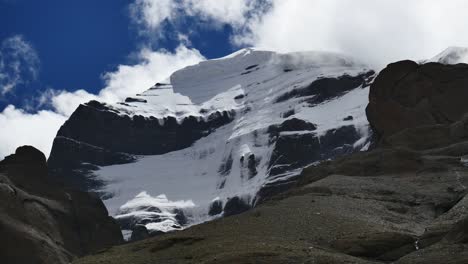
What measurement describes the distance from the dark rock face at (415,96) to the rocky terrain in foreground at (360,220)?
52.0ft

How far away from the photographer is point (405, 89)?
355 feet

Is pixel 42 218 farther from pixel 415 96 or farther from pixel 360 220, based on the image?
pixel 360 220

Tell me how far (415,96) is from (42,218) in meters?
43.3

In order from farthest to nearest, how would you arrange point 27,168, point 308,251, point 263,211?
point 27,168 → point 263,211 → point 308,251

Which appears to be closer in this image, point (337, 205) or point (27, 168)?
point (337, 205)

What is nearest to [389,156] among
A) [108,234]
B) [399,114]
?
[399,114]

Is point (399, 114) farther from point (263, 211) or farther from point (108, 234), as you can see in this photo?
→ point (263, 211)

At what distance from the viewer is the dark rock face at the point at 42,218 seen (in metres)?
84.7

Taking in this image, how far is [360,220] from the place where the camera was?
48.0 meters

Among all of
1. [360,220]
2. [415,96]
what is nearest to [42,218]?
[415,96]

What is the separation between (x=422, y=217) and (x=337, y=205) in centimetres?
517

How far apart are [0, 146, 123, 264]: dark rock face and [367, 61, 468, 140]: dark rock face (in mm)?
36191

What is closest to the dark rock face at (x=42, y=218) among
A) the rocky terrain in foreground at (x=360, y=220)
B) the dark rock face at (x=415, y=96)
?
the rocky terrain in foreground at (x=360, y=220)

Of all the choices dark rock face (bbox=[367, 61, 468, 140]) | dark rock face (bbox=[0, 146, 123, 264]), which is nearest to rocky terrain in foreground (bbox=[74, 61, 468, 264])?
dark rock face (bbox=[367, 61, 468, 140])
